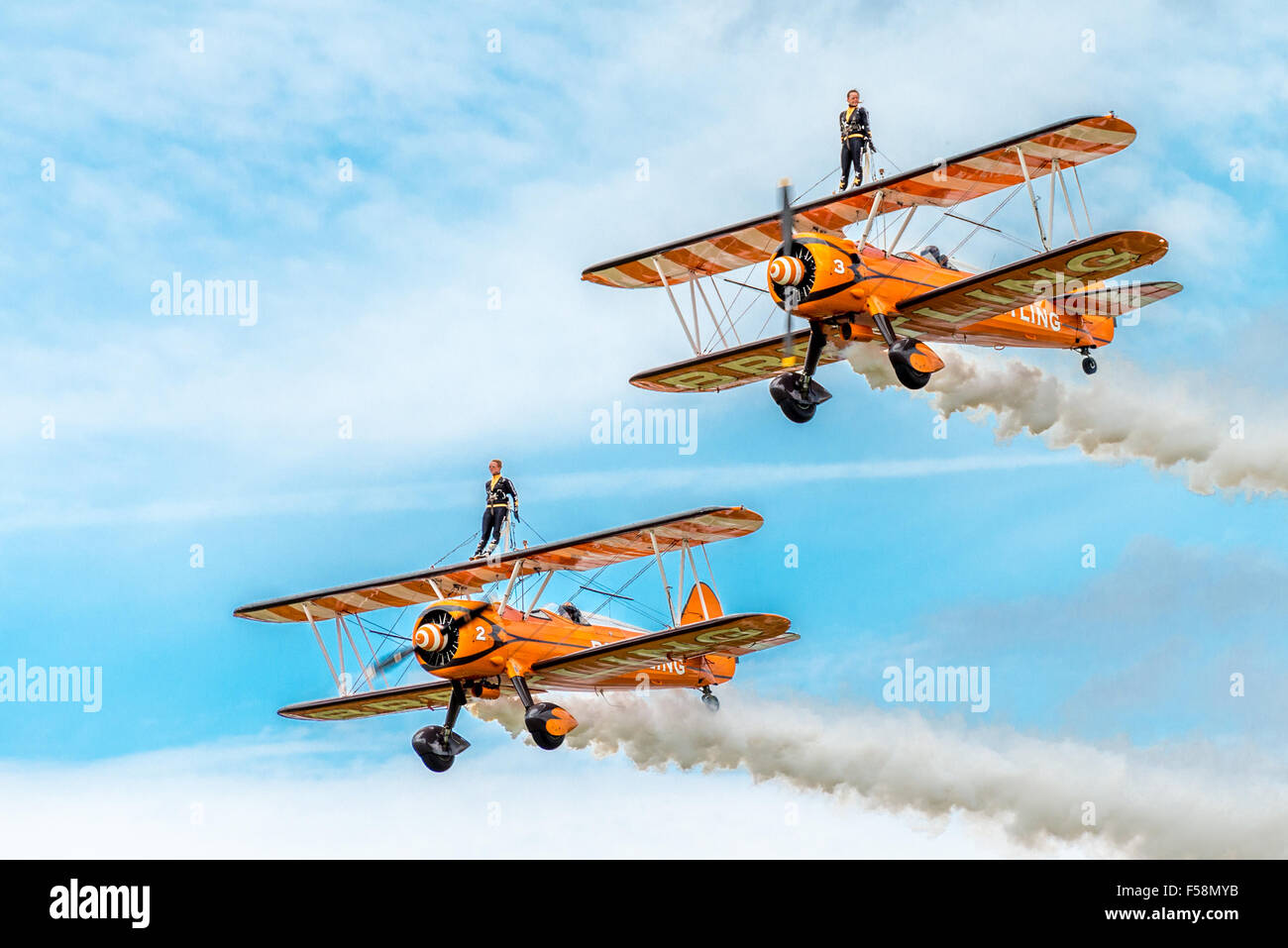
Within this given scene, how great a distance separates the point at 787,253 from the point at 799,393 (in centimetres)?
231

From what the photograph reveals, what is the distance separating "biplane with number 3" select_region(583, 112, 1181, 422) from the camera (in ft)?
131

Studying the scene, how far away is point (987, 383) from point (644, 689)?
9078mm

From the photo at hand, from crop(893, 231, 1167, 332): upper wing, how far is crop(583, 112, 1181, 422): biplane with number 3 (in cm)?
2

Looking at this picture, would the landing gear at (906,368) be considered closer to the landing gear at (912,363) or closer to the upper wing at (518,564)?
the landing gear at (912,363)

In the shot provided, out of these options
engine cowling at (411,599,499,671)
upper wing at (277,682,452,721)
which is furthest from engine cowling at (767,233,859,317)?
upper wing at (277,682,452,721)

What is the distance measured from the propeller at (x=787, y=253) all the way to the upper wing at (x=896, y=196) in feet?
1.49

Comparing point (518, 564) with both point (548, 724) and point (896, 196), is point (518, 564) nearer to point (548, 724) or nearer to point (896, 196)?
point (548, 724)

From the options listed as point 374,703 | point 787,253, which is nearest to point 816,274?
point 787,253

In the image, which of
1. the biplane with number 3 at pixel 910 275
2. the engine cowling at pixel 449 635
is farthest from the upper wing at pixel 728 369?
the engine cowling at pixel 449 635

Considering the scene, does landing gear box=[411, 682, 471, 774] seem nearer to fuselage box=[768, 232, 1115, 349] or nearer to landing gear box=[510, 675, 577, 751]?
landing gear box=[510, 675, 577, 751]

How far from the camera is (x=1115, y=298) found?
4516 centimetres
